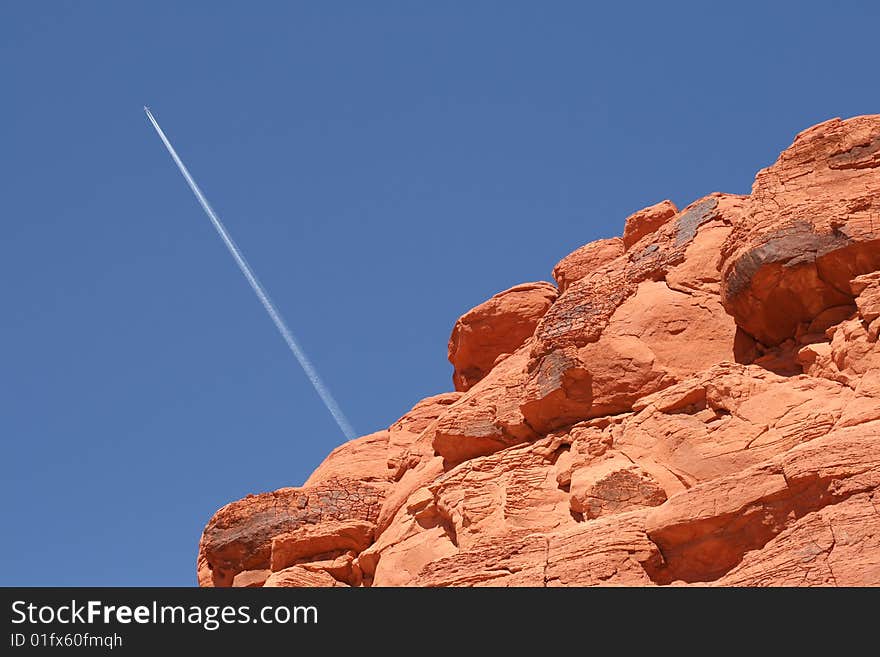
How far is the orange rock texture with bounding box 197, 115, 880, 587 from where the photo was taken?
28578mm

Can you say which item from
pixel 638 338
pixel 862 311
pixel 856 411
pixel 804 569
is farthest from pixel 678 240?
pixel 804 569

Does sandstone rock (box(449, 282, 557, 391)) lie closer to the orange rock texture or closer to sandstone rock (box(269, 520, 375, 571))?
the orange rock texture

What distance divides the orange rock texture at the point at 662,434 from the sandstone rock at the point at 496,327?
9cm

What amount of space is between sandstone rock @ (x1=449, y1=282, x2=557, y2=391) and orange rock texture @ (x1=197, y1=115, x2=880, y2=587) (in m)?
0.09

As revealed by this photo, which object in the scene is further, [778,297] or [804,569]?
[778,297]

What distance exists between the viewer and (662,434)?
110 feet

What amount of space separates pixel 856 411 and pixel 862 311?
119 inches

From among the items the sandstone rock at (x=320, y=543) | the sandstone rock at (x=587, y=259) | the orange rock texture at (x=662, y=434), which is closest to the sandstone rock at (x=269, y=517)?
the orange rock texture at (x=662, y=434)

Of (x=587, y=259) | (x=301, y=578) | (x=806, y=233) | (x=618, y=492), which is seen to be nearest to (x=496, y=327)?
(x=587, y=259)

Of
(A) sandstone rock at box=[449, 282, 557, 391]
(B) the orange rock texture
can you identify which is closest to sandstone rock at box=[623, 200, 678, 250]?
(B) the orange rock texture

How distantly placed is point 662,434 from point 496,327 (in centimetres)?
1213

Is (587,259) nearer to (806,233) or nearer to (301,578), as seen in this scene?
(806,233)
